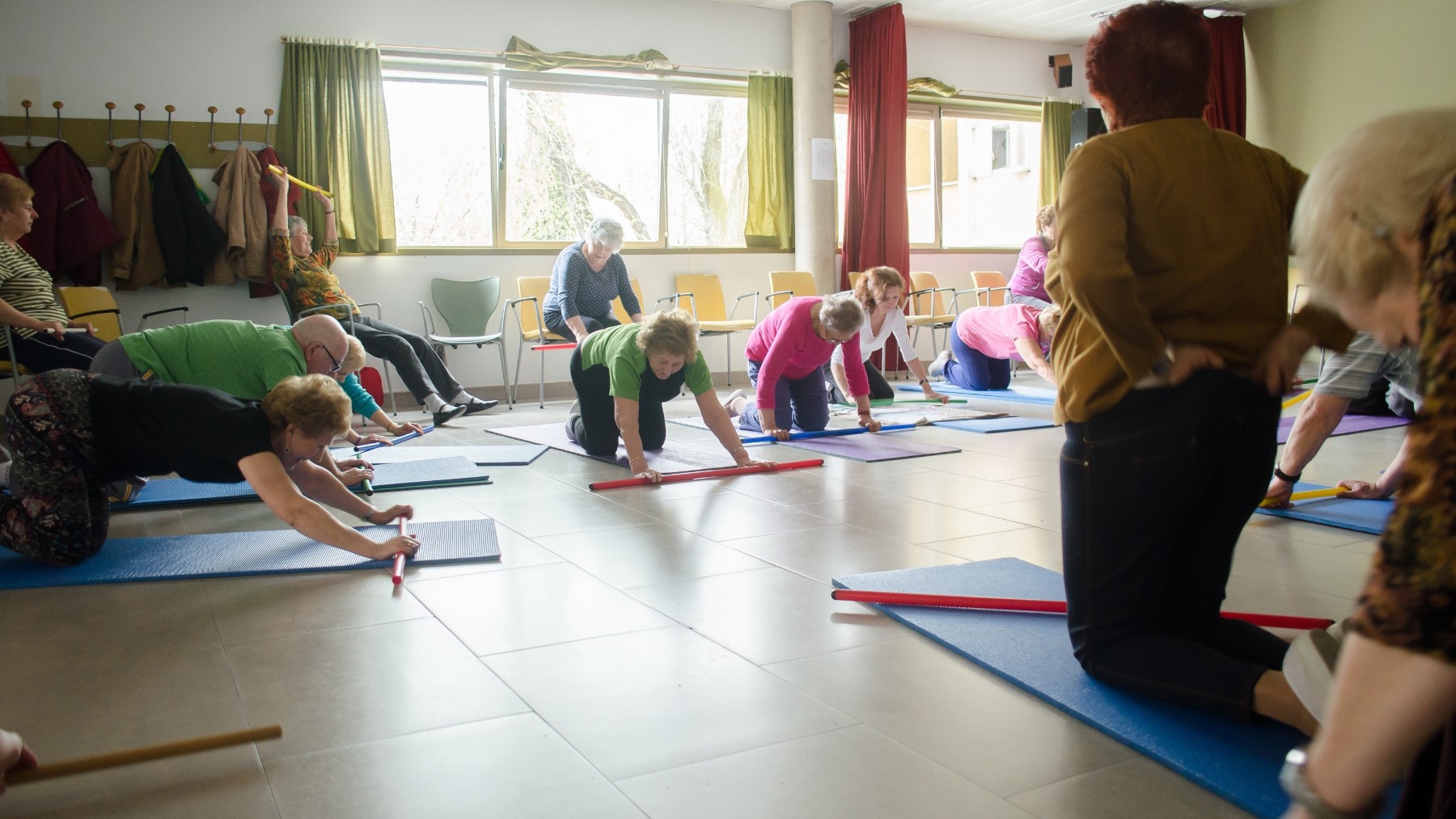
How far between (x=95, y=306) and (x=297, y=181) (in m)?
1.39

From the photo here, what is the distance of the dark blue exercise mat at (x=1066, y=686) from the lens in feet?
5.06

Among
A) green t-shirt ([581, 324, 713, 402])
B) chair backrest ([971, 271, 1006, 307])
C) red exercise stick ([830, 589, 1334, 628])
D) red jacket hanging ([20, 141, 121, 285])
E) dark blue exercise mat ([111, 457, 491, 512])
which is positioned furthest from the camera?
chair backrest ([971, 271, 1006, 307])

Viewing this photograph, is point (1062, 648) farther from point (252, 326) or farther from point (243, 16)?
point (243, 16)

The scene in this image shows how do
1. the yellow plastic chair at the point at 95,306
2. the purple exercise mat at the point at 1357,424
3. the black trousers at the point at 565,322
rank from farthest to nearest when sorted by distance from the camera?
the black trousers at the point at 565,322 → the yellow plastic chair at the point at 95,306 → the purple exercise mat at the point at 1357,424

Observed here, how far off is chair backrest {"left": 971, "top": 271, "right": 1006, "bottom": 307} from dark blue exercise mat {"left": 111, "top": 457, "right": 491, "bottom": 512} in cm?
599

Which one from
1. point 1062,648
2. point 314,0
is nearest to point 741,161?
point 314,0

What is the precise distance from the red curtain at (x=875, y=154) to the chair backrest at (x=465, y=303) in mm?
2991

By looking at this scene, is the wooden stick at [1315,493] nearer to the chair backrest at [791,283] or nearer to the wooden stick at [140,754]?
the wooden stick at [140,754]

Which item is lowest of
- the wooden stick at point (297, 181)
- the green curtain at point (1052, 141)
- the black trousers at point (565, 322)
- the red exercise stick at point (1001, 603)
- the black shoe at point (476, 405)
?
the red exercise stick at point (1001, 603)

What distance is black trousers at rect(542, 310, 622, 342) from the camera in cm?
654

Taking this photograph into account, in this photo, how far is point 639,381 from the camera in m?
4.07

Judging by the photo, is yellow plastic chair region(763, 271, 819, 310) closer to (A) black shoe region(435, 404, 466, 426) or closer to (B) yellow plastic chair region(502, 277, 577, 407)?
(B) yellow plastic chair region(502, 277, 577, 407)

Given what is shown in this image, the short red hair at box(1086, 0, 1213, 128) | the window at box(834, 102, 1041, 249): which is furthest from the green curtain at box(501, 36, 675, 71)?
the short red hair at box(1086, 0, 1213, 128)

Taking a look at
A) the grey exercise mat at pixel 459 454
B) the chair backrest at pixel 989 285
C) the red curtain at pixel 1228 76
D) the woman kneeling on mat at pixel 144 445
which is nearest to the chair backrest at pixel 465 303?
the grey exercise mat at pixel 459 454
